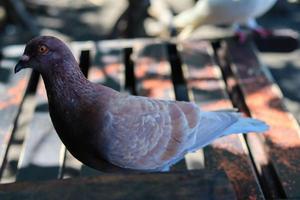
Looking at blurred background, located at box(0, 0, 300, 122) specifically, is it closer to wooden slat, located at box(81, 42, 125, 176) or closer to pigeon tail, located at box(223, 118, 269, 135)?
wooden slat, located at box(81, 42, 125, 176)

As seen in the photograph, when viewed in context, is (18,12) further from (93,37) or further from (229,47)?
(229,47)

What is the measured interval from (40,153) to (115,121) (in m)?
0.51

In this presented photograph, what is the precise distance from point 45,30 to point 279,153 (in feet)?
8.98

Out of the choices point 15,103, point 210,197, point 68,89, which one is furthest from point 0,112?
point 210,197

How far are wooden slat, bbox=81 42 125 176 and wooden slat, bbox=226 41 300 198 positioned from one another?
678mm

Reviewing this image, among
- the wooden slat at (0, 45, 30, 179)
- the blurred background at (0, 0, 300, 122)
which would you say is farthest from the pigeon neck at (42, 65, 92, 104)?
the blurred background at (0, 0, 300, 122)

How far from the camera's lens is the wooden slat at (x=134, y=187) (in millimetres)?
1448

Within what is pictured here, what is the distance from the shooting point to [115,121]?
5.94ft

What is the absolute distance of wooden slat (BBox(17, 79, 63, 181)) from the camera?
6.61 feet

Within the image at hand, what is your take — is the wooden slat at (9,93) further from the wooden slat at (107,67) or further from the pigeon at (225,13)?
the pigeon at (225,13)

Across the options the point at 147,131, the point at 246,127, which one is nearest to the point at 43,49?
the point at 147,131

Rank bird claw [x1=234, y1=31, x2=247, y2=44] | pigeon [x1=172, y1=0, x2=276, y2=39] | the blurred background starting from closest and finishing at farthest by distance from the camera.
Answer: bird claw [x1=234, y1=31, x2=247, y2=44] < pigeon [x1=172, y1=0, x2=276, y2=39] < the blurred background

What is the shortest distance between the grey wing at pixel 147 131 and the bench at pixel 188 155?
13 centimetres

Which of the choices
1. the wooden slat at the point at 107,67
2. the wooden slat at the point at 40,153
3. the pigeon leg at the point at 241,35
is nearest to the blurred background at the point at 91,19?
the pigeon leg at the point at 241,35
